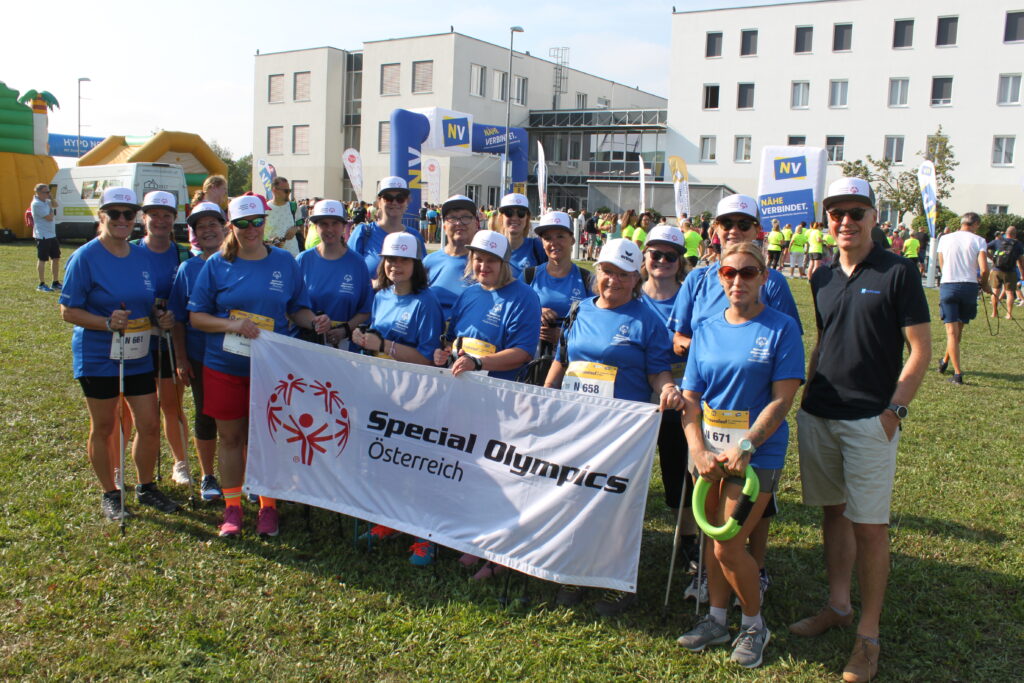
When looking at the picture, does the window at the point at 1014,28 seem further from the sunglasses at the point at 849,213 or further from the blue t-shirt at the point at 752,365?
the blue t-shirt at the point at 752,365

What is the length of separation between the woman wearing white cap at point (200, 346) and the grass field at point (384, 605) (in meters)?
0.32

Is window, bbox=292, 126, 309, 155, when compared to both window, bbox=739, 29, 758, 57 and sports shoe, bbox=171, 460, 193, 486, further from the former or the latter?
sports shoe, bbox=171, 460, 193, 486

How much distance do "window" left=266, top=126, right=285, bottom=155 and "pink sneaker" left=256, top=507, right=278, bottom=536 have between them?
181ft

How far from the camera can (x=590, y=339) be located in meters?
4.32

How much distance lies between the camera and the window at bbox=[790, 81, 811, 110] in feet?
151

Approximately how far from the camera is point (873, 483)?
383 centimetres

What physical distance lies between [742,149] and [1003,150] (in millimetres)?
13409

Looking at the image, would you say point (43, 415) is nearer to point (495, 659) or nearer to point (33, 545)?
point (33, 545)

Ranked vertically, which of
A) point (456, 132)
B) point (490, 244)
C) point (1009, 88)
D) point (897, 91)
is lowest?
point (490, 244)

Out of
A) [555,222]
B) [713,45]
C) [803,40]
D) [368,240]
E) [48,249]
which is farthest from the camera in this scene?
[713,45]

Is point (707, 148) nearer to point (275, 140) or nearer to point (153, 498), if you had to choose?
point (275, 140)

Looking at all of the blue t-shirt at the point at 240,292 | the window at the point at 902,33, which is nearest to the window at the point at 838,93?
the window at the point at 902,33

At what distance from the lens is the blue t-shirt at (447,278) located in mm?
5492

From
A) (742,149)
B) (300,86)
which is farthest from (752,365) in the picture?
(300,86)
